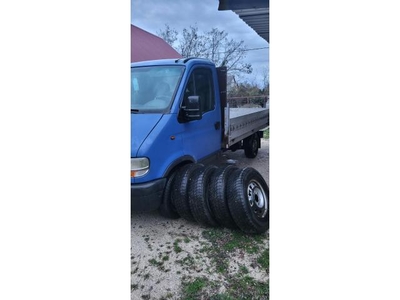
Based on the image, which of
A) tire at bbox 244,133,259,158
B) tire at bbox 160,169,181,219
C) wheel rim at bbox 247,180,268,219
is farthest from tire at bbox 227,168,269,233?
tire at bbox 244,133,259,158

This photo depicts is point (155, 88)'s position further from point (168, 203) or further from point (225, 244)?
point (225, 244)

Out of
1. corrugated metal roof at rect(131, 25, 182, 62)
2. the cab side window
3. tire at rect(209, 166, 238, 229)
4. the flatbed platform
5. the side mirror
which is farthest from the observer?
the flatbed platform

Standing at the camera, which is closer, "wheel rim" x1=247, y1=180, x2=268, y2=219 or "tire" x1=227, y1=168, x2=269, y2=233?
"tire" x1=227, y1=168, x2=269, y2=233

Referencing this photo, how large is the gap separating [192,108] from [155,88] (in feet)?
1.03

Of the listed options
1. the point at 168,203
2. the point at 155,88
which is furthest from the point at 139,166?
the point at 155,88

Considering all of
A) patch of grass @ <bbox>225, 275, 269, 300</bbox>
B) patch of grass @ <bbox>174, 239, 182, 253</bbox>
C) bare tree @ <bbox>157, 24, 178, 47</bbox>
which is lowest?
patch of grass @ <bbox>225, 275, 269, 300</bbox>

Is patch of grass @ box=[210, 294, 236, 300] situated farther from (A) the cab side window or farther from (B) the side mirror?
(A) the cab side window

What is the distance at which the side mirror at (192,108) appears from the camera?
73.0 inches

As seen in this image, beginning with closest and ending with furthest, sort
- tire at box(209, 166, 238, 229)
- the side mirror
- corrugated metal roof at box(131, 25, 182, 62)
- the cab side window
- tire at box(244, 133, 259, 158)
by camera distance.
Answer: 1. corrugated metal roof at box(131, 25, 182, 62)
2. tire at box(209, 166, 238, 229)
3. the side mirror
4. the cab side window
5. tire at box(244, 133, 259, 158)

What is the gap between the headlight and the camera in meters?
1.54

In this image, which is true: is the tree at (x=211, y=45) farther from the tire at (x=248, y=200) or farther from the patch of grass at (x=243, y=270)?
the patch of grass at (x=243, y=270)

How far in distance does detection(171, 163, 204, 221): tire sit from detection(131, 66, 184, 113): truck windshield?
1.61 feet

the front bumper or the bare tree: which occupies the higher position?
the bare tree

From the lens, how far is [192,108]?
1.90 m
